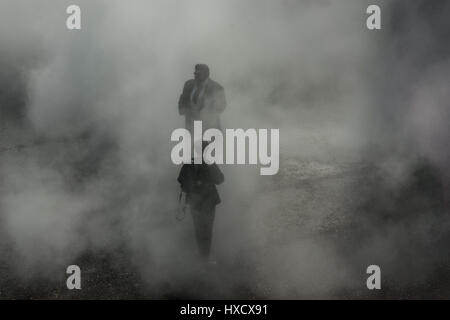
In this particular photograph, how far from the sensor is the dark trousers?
4.01m

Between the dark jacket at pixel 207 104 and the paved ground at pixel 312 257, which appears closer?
the paved ground at pixel 312 257

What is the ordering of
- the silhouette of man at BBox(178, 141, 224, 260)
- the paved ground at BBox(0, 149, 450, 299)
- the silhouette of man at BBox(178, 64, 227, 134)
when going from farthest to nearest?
the silhouette of man at BBox(178, 141, 224, 260) < the silhouette of man at BBox(178, 64, 227, 134) < the paved ground at BBox(0, 149, 450, 299)

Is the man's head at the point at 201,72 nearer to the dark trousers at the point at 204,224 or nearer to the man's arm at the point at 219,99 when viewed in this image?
the man's arm at the point at 219,99

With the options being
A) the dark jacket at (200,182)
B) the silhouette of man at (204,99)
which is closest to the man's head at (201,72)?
the silhouette of man at (204,99)

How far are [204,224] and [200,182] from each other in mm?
371

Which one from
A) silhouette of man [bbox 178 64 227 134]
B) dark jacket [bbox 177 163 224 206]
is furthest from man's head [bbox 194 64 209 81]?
dark jacket [bbox 177 163 224 206]

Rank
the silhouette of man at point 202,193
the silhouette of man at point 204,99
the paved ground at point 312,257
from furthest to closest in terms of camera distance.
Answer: the silhouette of man at point 202,193 < the silhouette of man at point 204,99 < the paved ground at point 312,257

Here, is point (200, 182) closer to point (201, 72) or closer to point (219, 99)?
point (219, 99)

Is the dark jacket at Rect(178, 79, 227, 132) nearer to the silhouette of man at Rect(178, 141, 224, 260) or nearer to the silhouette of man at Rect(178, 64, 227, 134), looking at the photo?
the silhouette of man at Rect(178, 64, 227, 134)

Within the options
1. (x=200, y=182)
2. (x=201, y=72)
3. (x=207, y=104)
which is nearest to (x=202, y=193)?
(x=200, y=182)

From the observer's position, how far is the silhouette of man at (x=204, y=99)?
3.82 meters

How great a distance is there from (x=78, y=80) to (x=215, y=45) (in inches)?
100

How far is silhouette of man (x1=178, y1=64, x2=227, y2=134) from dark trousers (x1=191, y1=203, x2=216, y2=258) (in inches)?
26.3

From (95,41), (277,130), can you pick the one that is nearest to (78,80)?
(95,41)
